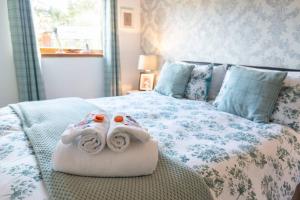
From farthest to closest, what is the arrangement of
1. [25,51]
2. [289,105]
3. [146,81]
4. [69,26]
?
[146,81] → [69,26] → [25,51] → [289,105]

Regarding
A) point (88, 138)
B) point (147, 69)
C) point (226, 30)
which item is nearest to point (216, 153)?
point (88, 138)

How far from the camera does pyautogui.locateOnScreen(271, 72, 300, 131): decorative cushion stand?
167cm

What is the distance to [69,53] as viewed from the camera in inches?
126

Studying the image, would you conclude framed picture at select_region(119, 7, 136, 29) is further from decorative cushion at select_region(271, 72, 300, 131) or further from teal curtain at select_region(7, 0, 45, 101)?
decorative cushion at select_region(271, 72, 300, 131)

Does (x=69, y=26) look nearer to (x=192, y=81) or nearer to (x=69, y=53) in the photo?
(x=69, y=53)

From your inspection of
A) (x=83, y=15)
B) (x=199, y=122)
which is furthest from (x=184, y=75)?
(x=83, y=15)

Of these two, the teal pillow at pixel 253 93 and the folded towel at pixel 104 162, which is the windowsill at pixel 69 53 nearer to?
the teal pillow at pixel 253 93

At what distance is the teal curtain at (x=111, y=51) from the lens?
10.9 feet

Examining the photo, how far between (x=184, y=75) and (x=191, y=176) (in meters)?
1.68

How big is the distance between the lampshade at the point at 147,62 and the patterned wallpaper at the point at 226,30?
165 mm

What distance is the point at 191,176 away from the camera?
96cm

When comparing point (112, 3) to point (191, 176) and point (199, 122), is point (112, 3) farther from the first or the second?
point (191, 176)

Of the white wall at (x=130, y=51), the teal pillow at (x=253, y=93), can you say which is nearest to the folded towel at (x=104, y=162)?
the teal pillow at (x=253, y=93)

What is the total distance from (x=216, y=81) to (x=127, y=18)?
6.25 ft
